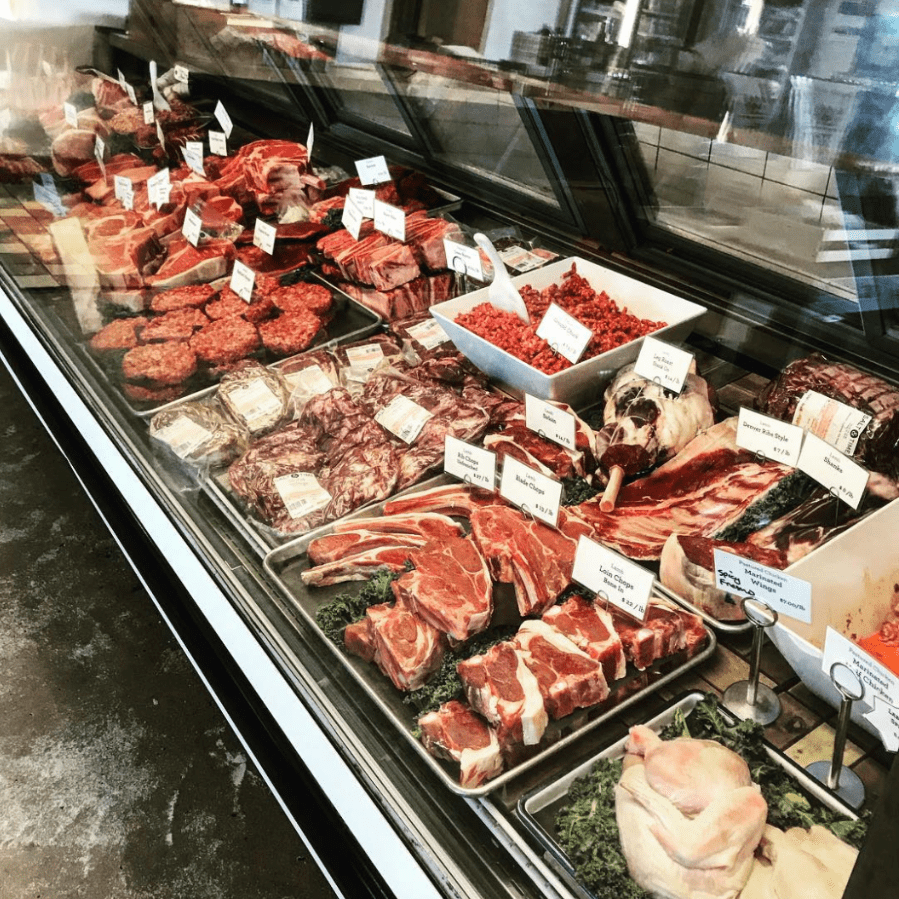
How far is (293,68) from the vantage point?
451cm

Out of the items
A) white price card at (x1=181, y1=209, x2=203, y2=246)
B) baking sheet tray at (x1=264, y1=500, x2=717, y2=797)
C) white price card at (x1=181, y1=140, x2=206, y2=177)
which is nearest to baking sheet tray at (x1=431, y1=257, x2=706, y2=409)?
baking sheet tray at (x1=264, y1=500, x2=717, y2=797)

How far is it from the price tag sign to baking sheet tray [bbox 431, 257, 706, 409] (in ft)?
3.83

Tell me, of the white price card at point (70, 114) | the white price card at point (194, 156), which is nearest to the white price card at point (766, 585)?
the white price card at point (194, 156)

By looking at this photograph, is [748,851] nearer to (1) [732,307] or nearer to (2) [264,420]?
(1) [732,307]

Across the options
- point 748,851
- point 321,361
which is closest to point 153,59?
point 321,361

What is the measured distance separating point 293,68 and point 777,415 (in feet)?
10.9

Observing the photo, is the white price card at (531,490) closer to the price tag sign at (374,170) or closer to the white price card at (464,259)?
the white price card at (464,259)

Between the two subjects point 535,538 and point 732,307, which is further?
point 732,307

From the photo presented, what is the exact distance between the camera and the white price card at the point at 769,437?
81.7 inches

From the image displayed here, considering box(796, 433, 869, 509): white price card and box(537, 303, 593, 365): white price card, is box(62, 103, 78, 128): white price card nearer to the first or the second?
box(537, 303, 593, 365): white price card

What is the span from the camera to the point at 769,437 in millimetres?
2115

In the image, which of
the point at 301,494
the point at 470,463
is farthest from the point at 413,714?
the point at 301,494

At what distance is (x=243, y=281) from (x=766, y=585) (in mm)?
2503

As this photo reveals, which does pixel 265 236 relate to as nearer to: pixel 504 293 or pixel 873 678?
pixel 504 293
